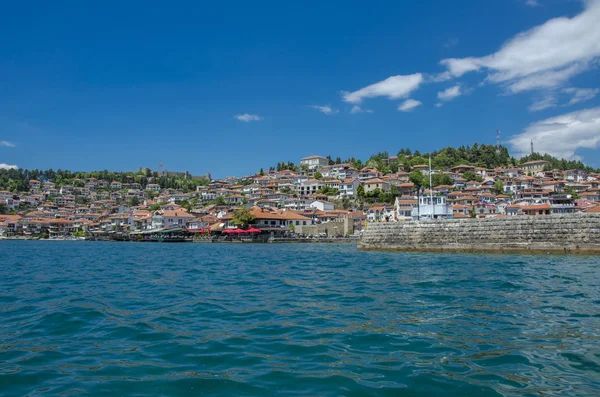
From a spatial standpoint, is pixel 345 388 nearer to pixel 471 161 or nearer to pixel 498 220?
pixel 498 220

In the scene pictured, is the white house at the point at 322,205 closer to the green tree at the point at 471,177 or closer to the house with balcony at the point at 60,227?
the green tree at the point at 471,177

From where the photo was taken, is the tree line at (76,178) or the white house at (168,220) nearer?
the white house at (168,220)

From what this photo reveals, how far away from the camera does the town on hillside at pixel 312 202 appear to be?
6100cm

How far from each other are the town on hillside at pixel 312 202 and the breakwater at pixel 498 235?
6286 mm

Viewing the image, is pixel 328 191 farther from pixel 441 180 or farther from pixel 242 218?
pixel 242 218

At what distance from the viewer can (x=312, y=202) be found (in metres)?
80.4

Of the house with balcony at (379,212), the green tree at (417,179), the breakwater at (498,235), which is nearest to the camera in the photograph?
the breakwater at (498,235)

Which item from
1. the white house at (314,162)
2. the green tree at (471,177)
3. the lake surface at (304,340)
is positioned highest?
the white house at (314,162)

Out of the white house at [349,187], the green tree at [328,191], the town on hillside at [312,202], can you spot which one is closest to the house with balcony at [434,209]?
the town on hillside at [312,202]

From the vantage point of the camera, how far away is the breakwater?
21344mm

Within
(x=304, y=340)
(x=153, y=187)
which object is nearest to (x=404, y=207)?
(x=304, y=340)

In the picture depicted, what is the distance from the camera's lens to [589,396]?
387cm

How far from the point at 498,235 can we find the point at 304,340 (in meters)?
21.3

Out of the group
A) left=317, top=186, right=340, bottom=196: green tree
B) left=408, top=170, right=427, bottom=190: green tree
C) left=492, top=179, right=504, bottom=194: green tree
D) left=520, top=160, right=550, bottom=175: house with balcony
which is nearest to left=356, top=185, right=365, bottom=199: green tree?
left=317, top=186, right=340, bottom=196: green tree
